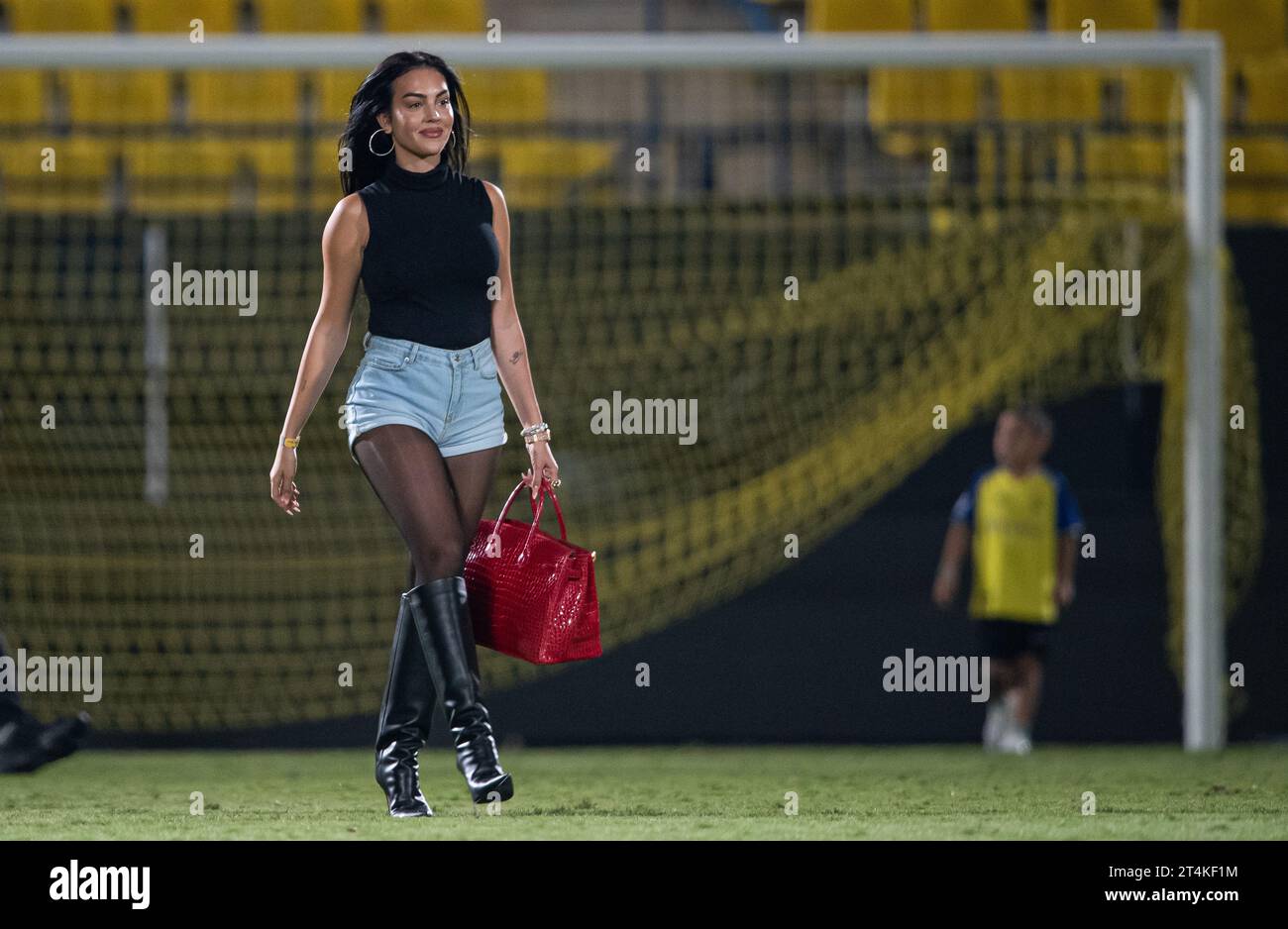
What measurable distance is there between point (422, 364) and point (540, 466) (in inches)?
14.5

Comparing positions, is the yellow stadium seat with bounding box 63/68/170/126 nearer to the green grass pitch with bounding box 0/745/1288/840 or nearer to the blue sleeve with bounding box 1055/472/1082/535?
the green grass pitch with bounding box 0/745/1288/840

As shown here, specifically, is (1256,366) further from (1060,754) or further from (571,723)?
(571,723)

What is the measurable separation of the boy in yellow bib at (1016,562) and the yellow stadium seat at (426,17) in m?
4.23

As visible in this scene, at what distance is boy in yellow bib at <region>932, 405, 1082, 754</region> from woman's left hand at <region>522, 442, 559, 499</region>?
334 cm

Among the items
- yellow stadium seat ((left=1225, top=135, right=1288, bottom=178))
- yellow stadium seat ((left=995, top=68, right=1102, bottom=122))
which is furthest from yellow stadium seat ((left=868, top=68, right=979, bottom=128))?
yellow stadium seat ((left=1225, top=135, right=1288, bottom=178))

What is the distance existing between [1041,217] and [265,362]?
3.19 m

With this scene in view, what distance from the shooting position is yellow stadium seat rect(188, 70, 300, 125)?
30.8 ft

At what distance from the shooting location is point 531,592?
13.8 feet

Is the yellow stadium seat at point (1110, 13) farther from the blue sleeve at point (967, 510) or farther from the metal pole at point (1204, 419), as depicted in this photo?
the blue sleeve at point (967, 510)

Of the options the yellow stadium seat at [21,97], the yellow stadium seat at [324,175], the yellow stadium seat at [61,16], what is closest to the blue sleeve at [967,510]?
the yellow stadium seat at [324,175]

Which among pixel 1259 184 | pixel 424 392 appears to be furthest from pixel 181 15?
pixel 424 392

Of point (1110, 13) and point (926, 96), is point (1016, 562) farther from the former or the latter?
point (1110, 13)

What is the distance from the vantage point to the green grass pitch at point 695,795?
4.36m

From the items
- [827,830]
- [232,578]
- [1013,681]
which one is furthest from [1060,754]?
[232,578]
